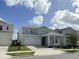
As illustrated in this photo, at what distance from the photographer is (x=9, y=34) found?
134 feet

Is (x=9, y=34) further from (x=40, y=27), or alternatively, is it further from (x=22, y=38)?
(x=40, y=27)

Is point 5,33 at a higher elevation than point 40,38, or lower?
higher

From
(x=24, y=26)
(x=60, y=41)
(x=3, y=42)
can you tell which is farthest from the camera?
(x=24, y=26)

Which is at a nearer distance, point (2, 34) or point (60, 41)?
point (2, 34)

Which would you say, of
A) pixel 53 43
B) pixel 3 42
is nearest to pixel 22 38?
pixel 3 42

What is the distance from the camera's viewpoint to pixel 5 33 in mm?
40344

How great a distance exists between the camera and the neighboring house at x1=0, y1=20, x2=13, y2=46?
3981 cm

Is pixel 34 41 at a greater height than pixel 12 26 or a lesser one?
lesser

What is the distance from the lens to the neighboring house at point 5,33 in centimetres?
3981

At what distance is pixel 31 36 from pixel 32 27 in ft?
18.4

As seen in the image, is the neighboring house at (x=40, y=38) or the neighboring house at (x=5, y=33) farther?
the neighboring house at (x=40, y=38)

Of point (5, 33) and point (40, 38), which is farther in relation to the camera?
point (40, 38)

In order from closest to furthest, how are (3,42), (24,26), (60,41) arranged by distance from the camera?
(3,42), (60,41), (24,26)

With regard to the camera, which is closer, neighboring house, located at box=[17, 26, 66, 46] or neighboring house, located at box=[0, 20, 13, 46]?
neighboring house, located at box=[0, 20, 13, 46]
